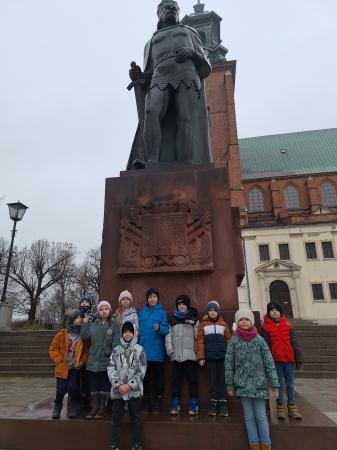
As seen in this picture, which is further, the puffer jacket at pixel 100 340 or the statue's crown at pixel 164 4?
the statue's crown at pixel 164 4

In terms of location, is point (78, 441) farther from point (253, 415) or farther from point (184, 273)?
point (184, 273)

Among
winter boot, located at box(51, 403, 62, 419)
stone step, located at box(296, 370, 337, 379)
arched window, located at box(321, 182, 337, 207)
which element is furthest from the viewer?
arched window, located at box(321, 182, 337, 207)

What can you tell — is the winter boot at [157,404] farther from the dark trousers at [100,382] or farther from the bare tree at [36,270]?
the bare tree at [36,270]

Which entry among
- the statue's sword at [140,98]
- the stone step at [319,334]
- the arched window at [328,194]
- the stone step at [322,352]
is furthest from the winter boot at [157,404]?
the arched window at [328,194]

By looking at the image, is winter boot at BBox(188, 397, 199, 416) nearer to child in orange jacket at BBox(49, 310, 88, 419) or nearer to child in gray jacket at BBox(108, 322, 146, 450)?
child in gray jacket at BBox(108, 322, 146, 450)

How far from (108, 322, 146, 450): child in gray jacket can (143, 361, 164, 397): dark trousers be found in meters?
0.39

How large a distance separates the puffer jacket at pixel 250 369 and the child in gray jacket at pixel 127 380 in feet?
3.03

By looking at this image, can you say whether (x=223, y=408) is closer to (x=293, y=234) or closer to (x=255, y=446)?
(x=255, y=446)

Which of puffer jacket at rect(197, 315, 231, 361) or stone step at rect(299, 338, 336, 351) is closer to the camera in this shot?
puffer jacket at rect(197, 315, 231, 361)

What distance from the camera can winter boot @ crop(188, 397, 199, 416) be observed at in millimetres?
3714

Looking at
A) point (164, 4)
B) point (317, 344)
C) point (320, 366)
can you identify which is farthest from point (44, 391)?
point (317, 344)

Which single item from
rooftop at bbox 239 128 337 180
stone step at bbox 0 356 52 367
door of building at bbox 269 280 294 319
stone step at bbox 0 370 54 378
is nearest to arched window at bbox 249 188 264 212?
rooftop at bbox 239 128 337 180

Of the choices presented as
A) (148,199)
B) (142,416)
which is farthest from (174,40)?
(142,416)

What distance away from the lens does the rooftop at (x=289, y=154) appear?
44906 mm
